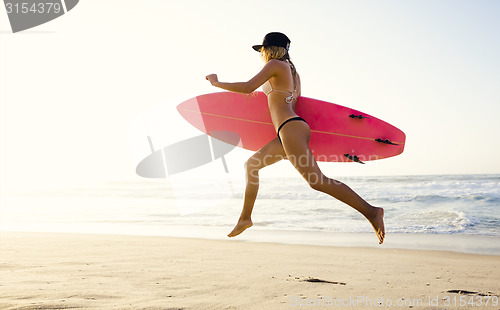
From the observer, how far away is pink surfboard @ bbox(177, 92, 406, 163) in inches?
134

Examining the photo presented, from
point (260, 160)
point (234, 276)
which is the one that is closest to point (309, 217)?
point (234, 276)

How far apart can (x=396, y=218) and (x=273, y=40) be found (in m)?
12.3

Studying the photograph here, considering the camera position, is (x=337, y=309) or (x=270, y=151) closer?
(x=270, y=151)

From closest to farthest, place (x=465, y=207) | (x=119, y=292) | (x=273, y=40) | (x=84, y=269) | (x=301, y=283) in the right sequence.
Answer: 1. (x=273, y=40)
2. (x=119, y=292)
3. (x=301, y=283)
4. (x=84, y=269)
5. (x=465, y=207)

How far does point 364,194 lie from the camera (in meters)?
21.3

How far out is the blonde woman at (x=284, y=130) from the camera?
2.78 m

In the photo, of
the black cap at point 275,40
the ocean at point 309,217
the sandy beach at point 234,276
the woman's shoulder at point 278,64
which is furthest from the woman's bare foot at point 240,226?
the ocean at point 309,217

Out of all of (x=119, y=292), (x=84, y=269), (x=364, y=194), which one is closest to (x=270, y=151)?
(x=119, y=292)

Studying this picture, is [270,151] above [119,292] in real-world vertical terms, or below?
above

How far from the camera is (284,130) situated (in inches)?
111

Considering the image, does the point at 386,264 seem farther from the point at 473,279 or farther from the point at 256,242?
the point at 256,242
